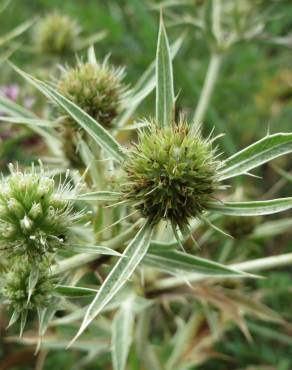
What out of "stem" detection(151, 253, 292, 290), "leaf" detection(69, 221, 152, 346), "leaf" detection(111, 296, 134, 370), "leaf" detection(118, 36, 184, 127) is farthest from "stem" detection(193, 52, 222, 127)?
"leaf" detection(69, 221, 152, 346)

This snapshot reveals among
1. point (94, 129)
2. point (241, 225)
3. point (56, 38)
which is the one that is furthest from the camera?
point (56, 38)

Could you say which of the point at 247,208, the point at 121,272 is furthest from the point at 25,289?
the point at 247,208

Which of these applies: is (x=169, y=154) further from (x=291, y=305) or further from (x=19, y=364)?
(x=291, y=305)

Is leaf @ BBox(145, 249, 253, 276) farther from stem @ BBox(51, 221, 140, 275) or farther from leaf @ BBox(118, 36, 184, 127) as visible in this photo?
leaf @ BBox(118, 36, 184, 127)

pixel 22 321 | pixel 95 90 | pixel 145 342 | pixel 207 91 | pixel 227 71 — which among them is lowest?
pixel 145 342

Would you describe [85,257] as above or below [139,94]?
below

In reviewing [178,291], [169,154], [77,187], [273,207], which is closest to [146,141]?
[169,154]

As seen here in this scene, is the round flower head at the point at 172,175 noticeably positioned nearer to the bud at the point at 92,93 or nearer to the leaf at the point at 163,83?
the leaf at the point at 163,83

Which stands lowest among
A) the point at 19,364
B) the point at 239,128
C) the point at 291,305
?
the point at 19,364

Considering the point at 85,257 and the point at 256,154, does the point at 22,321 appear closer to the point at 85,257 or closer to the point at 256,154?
the point at 85,257
